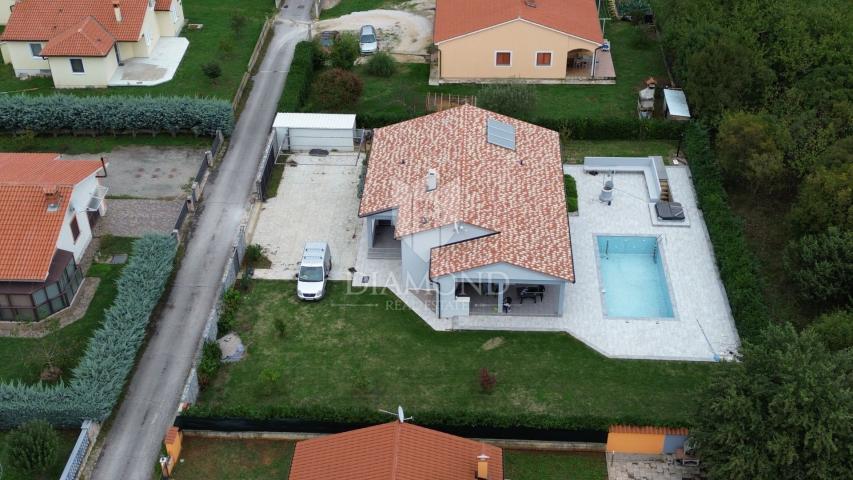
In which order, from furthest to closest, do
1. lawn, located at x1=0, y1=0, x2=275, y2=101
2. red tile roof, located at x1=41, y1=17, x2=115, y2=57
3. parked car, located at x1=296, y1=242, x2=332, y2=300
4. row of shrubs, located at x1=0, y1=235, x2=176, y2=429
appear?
lawn, located at x1=0, y1=0, x2=275, y2=101 < red tile roof, located at x1=41, y1=17, x2=115, y2=57 < parked car, located at x1=296, y1=242, x2=332, y2=300 < row of shrubs, located at x1=0, y1=235, x2=176, y2=429

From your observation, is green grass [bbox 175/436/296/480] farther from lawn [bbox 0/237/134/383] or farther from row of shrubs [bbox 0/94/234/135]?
row of shrubs [bbox 0/94/234/135]

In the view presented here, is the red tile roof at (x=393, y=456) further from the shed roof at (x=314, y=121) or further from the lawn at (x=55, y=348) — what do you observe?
the shed roof at (x=314, y=121)

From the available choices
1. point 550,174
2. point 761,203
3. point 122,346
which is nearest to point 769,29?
point 761,203

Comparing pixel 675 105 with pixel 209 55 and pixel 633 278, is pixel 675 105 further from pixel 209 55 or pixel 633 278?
pixel 209 55

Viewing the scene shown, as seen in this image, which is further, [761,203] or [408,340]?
[761,203]

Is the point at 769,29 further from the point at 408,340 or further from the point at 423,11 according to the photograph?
the point at 408,340

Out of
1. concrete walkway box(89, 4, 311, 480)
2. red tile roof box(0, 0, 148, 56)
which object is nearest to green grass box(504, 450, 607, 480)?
concrete walkway box(89, 4, 311, 480)

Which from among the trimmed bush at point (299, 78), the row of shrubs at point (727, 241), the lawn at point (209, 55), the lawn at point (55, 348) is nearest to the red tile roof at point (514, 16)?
the trimmed bush at point (299, 78)

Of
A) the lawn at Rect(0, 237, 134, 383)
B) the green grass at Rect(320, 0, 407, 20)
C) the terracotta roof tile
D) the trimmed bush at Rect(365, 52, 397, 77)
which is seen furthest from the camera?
the green grass at Rect(320, 0, 407, 20)
